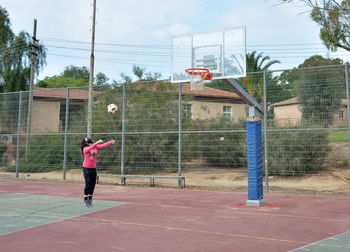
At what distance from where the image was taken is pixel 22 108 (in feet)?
59.2

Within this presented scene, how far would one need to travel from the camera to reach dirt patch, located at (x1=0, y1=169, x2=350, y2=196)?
12094mm

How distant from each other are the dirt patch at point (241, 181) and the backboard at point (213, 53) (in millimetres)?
4553

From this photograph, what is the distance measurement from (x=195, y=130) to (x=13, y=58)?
2157cm

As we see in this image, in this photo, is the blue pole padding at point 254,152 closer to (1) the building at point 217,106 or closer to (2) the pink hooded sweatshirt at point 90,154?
(2) the pink hooded sweatshirt at point 90,154

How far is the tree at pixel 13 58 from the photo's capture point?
3122 cm

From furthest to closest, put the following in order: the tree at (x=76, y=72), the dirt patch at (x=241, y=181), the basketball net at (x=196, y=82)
Answer: 1. the tree at (x=76, y=72)
2. the dirt patch at (x=241, y=181)
3. the basketball net at (x=196, y=82)

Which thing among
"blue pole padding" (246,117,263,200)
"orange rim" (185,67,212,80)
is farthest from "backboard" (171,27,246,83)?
"blue pole padding" (246,117,263,200)

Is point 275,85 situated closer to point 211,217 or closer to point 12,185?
point 211,217

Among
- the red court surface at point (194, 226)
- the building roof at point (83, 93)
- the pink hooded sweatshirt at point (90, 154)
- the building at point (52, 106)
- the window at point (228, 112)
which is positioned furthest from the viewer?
the building at point (52, 106)

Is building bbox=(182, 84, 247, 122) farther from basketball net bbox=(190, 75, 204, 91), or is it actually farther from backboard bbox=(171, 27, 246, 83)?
basketball net bbox=(190, 75, 204, 91)

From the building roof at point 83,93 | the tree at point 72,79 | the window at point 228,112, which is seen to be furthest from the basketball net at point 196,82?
the tree at point 72,79

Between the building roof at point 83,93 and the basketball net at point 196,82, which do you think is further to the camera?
the building roof at point 83,93

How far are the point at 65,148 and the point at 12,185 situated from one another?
2565 mm

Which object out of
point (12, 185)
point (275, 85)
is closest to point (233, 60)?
point (275, 85)
